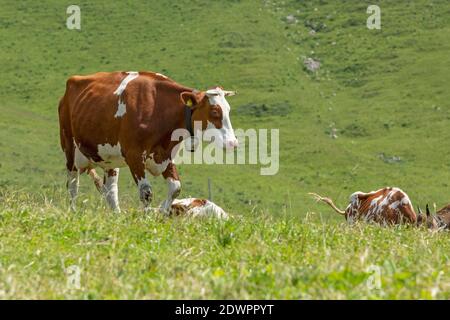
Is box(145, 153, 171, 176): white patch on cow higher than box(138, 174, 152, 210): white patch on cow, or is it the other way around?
box(145, 153, 171, 176): white patch on cow

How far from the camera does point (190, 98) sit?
14.0 m

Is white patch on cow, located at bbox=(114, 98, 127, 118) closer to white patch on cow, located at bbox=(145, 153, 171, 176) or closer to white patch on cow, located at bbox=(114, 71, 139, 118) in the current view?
white patch on cow, located at bbox=(114, 71, 139, 118)

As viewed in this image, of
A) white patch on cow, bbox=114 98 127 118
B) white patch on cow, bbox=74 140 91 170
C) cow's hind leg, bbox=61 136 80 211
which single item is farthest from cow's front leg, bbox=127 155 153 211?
cow's hind leg, bbox=61 136 80 211

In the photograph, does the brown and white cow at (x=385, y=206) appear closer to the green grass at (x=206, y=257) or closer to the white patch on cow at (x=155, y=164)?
the white patch on cow at (x=155, y=164)

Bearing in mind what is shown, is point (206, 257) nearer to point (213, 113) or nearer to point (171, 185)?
point (171, 185)

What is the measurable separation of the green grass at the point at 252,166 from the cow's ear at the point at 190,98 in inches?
56.5

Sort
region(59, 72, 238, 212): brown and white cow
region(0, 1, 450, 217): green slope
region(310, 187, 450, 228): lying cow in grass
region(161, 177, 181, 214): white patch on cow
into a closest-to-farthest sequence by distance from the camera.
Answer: region(161, 177, 181, 214): white patch on cow
region(59, 72, 238, 212): brown and white cow
region(310, 187, 450, 228): lying cow in grass
region(0, 1, 450, 217): green slope

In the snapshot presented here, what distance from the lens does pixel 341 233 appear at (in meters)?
10.4

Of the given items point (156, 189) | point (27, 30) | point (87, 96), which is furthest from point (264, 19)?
point (87, 96)

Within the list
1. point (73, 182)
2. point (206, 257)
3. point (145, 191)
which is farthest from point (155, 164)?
point (206, 257)

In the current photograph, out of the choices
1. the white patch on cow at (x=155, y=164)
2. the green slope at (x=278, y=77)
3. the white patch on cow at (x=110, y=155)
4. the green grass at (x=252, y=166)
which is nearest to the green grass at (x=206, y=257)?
the green grass at (x=252, y=166)

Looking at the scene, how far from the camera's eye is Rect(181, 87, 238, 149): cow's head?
14.0 meters

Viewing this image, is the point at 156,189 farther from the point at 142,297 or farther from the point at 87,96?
the point at 142,297

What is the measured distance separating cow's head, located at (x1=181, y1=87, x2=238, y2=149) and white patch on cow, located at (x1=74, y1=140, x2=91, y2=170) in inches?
76.3
